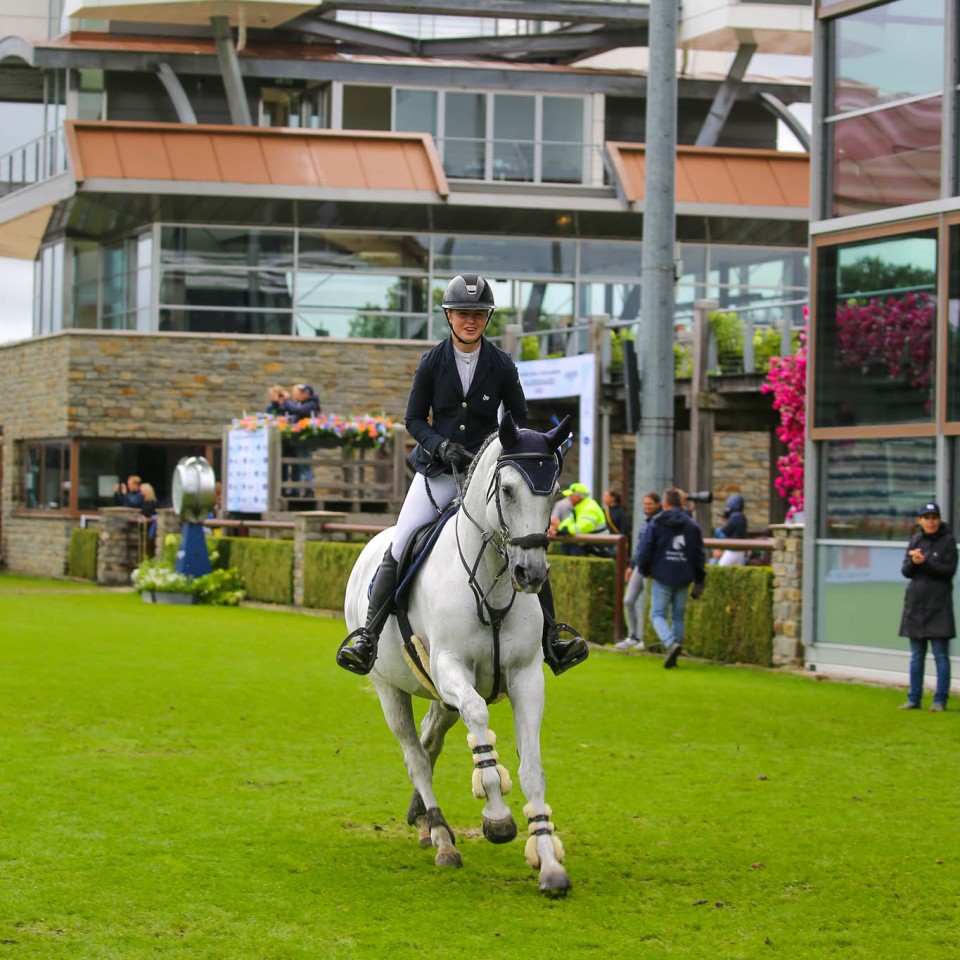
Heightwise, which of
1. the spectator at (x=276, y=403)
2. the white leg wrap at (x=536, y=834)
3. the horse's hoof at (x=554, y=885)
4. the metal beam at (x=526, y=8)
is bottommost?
the horse's hoof at (x=554, y=885)

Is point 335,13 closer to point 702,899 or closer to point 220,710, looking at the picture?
point 220,710

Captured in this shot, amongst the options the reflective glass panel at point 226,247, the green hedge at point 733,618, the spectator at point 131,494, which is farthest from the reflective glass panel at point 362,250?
the green hedge at point 733,618

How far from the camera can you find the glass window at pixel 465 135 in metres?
36.6

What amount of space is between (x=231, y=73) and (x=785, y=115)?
13363mm

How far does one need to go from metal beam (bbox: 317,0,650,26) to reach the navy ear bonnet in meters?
31.2

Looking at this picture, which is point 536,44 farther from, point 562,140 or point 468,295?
point 468,295

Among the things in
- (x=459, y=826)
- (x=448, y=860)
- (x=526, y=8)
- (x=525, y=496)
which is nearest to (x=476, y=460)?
(x=525, y=496)

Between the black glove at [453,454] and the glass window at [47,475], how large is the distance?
2943 centimetres

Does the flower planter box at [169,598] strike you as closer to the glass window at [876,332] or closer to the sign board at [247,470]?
the sign board at [247,470]

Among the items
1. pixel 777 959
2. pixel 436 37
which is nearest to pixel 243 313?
pixel 436 37

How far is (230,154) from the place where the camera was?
114 feet

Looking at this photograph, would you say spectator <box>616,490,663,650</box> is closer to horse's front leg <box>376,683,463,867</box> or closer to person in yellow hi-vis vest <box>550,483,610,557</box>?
person in yellow hi-vis vest <box>550,483,610,557</box>

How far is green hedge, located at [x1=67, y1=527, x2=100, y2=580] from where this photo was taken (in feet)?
108

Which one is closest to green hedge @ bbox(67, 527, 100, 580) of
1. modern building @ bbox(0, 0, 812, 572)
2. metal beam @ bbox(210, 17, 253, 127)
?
modern building @ bbox(0, 0, 812, 572)
